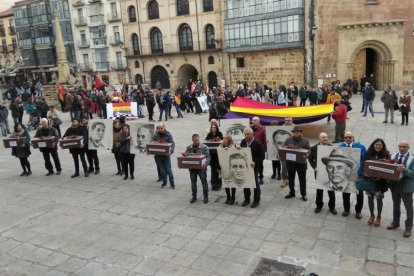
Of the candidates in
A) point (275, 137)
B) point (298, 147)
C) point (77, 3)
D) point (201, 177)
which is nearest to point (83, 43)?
point (77, 3)

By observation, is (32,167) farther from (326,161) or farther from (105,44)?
(105,44)

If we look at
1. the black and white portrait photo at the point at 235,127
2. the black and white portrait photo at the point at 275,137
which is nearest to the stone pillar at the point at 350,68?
the black and white portrait photo at the point at 235,127

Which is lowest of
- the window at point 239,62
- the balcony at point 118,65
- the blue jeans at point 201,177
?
the blue jeans at point 201,177

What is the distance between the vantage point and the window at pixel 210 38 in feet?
113

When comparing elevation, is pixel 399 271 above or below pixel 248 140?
below

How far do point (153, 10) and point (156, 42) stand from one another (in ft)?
9.83

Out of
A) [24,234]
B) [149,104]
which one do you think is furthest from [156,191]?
[149,104]

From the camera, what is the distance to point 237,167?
7922 mm

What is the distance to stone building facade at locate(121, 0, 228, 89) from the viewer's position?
1352 inches

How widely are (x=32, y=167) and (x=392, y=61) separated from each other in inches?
910

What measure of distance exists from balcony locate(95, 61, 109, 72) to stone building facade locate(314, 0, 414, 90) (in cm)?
2389

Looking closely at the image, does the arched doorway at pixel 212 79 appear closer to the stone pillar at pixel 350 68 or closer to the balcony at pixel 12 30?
the stone pillar at pixel 350 68

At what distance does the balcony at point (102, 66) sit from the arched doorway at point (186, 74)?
9508 mm

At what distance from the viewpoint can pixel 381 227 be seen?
689cm
